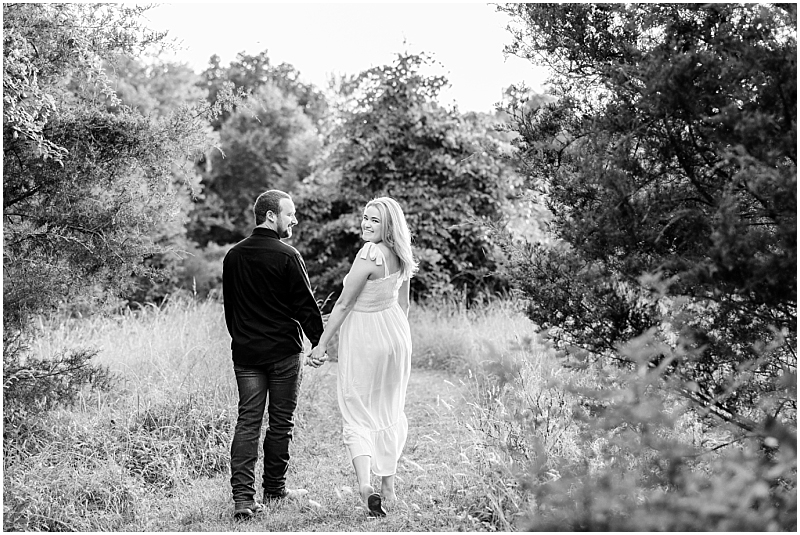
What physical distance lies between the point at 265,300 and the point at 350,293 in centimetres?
50

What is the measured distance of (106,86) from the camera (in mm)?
5414

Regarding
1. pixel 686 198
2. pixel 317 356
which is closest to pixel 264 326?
pixel 317 356

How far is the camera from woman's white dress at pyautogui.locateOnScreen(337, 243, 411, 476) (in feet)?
14.9

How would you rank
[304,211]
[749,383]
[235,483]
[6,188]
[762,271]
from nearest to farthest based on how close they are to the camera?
[762,271] → [749,383] → [235,483] → [6,188] → [304,211]

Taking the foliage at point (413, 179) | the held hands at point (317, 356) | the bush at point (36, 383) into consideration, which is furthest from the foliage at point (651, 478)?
the foliage at point (413, 179)

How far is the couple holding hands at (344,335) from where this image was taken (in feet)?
14.9

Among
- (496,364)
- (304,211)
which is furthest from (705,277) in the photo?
(304,211)

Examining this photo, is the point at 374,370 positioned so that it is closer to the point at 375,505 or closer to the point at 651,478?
the point at 375,505

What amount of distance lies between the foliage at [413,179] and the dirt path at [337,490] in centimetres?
453

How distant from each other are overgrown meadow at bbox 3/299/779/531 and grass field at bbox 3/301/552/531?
1 centimetres

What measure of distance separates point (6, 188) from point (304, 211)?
6733 millimetres

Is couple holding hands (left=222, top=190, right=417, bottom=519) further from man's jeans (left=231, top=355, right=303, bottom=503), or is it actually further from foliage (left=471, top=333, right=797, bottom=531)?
foliage (left=471, top=333, right=797, bottom=531)

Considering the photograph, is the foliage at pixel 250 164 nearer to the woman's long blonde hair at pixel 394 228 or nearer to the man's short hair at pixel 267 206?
the man's short hair at pixel 267 206

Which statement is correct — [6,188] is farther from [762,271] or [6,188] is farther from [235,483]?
[762,271]
